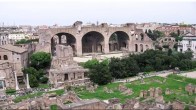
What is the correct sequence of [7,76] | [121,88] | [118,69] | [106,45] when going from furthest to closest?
[106,45]
[118,69]
[7,76]
[121,88]

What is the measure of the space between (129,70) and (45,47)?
20.0 metres

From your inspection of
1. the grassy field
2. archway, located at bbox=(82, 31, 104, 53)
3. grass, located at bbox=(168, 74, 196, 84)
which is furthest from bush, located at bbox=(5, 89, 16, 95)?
archway, located at bbox=(82, 31, 104, 53)

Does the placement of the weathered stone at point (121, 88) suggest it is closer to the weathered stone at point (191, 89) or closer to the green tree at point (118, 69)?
the green tree at point (118, 69)

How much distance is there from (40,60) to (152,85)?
1947cm

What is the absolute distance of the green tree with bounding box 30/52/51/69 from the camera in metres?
48.8

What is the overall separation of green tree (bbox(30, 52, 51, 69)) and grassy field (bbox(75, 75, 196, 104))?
42.3 ft

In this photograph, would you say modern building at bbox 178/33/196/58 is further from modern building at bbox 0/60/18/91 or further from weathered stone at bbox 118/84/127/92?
modern building at bbox 0/60/18/91

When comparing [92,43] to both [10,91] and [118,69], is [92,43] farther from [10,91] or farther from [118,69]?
[10,91]

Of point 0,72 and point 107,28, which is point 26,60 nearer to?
point 0,72

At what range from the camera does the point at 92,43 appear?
69.2m

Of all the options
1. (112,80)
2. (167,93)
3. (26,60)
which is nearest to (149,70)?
(112,80)

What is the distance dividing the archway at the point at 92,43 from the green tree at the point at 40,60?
62.9 ft

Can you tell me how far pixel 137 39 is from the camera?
70.4 metres

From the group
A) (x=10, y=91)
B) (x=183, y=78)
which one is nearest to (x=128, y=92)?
(x=183, y=78)
